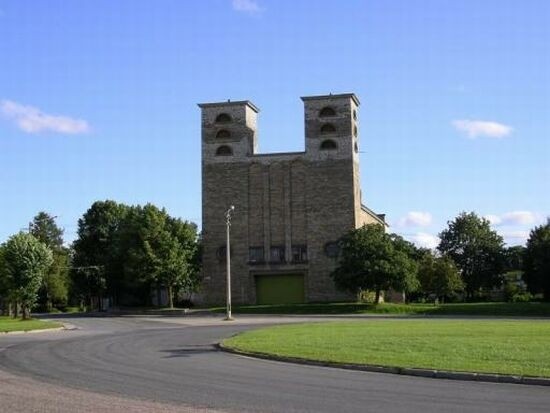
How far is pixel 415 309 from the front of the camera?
5691 cm

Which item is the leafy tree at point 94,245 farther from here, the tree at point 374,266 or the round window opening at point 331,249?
the tree at point 374,266

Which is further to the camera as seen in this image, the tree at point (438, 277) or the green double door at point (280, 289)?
the tree at point (438, 277)

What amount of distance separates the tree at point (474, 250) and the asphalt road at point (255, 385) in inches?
3440

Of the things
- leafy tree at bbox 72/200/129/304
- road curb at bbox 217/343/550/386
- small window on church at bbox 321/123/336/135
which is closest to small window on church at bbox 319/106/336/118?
small window on church at bbox 321/123/336/135

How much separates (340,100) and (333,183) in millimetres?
8376

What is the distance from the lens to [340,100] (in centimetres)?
7231

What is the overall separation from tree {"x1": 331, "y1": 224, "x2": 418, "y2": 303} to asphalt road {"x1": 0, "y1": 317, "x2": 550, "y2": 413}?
126 ft

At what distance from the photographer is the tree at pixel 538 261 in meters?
78.6

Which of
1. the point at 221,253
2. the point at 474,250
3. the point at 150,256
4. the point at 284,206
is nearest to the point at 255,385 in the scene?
the point at 150,256

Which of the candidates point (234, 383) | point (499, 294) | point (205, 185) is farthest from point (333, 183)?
point (234, 383)

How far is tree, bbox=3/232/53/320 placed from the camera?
180ft

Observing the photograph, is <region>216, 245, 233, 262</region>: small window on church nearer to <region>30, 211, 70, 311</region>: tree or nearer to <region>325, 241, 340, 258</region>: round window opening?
<region>325, 241, 340, 258</region>: round window opening

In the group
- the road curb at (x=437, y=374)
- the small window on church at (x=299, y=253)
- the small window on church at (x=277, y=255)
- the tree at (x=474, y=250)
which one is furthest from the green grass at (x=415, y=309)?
the tree at (x=474, y=250)

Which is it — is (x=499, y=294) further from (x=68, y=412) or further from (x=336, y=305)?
(x=68, y=412)
